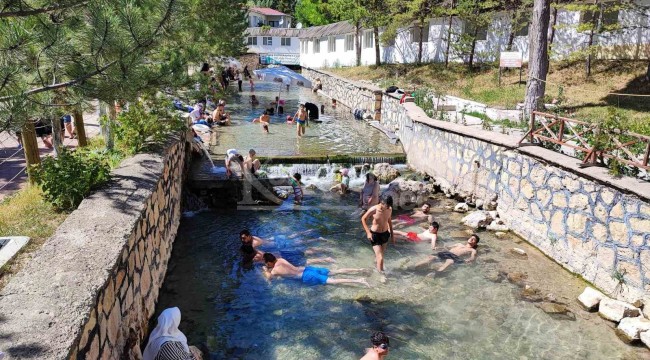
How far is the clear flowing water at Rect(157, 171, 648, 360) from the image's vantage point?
6.68m

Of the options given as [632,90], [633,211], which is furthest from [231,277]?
[632,90]

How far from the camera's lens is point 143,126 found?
30.7ft

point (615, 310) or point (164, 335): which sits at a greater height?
point (164, 335)

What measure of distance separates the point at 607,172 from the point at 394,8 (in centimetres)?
2584

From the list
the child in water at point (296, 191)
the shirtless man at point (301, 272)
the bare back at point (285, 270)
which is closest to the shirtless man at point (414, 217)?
the child in water at point (296, 191)

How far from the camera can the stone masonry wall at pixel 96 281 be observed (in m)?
3.45

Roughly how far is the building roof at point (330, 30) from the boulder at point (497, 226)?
34.0 metres

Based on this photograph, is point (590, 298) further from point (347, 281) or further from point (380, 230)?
point (347, 281)

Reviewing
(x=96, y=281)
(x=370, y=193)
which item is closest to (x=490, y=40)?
(x=370, y=193)

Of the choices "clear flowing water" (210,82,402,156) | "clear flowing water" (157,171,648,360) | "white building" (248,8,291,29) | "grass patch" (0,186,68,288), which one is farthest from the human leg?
"white building" (248,8,291,29)

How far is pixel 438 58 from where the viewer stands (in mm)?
31672

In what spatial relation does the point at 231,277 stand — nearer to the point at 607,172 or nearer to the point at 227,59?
the point at 607,172

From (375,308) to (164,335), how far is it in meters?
3.70

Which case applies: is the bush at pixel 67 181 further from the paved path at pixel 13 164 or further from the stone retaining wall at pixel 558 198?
the stone retaining wall at pixel 558 198
